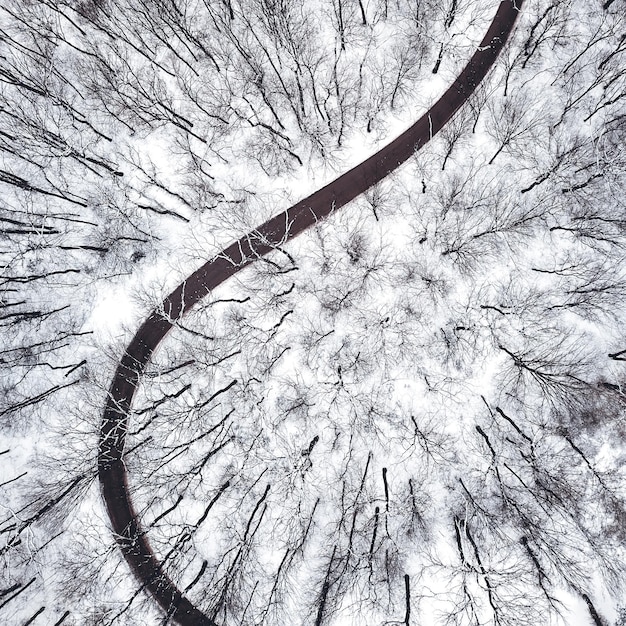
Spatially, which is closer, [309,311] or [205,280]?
[309,311]

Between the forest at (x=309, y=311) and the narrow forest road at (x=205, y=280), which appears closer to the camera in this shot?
the forest at (x=309, y=311)

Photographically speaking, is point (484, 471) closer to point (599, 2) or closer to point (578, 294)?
point (578, 294)

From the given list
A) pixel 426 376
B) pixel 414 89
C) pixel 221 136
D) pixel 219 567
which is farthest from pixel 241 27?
pixel 219 567

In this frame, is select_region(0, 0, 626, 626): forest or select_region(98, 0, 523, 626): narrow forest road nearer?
select_region(0, 0, 626, 626): forest

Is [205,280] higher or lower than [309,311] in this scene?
higher
